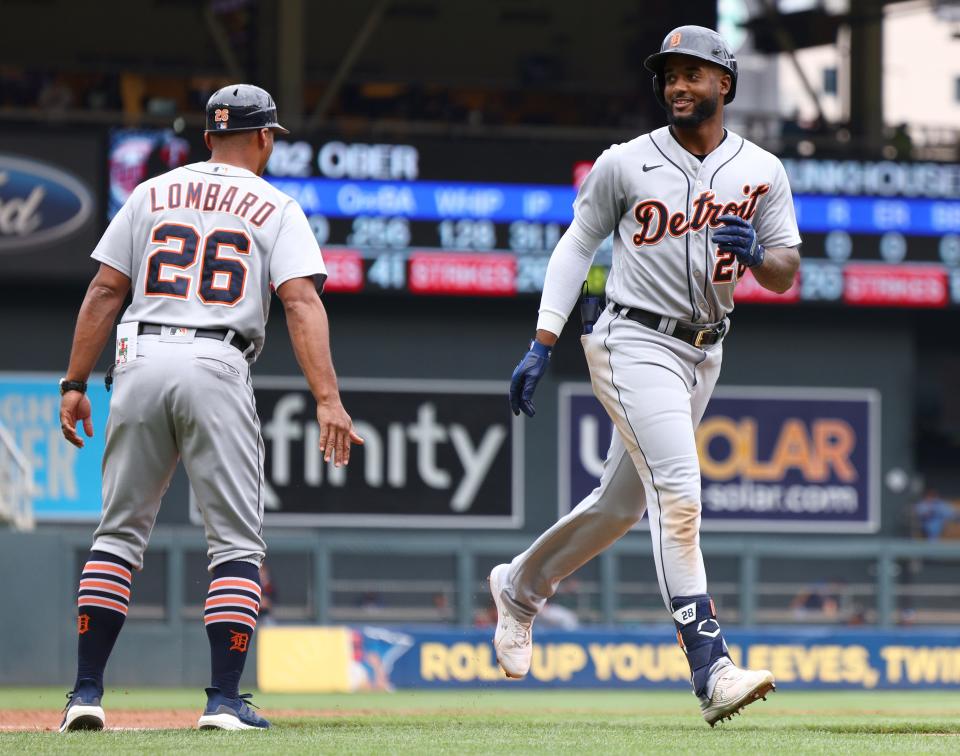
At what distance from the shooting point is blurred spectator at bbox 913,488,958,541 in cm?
1884

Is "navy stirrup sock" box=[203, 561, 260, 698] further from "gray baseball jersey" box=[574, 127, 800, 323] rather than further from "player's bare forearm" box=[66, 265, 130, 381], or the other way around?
"gray baseball jersey" box=[574, 127, 800, 323]

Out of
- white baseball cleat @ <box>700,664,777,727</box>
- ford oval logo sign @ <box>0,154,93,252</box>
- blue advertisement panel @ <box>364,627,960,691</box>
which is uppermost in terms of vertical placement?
ford oval logo sign @ <box>0,154,93,252</box>

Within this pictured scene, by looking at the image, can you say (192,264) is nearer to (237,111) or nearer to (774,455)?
(237,111)

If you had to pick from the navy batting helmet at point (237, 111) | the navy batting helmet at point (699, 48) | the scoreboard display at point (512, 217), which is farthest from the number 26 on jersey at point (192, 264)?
the scoreboard display at point (512, 217)

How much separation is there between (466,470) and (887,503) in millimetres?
4620

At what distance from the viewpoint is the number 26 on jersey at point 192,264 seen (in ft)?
18.1

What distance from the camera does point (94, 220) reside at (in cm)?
1605

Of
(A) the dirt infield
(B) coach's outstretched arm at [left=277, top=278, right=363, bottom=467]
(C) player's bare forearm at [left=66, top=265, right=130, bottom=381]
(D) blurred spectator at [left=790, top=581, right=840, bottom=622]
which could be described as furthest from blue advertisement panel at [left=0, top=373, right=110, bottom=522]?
(B) coach's outstretched arm at [left=277, top=278, right=363, bottom=467]

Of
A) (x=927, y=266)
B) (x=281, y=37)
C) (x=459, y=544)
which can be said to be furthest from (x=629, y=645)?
(x=281, y=37)

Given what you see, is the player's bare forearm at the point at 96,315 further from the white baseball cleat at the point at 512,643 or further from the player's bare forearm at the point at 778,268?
the player's bare forearm at the point at 778,268

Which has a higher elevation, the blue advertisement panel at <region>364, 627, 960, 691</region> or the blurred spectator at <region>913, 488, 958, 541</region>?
the blurred spectator at <region>913, 488, 958, 541</region>

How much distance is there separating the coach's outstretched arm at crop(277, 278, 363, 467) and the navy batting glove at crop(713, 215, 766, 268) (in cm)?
124

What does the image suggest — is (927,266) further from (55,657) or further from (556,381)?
(55,657)

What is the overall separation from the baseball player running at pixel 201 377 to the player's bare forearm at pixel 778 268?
1.41m
